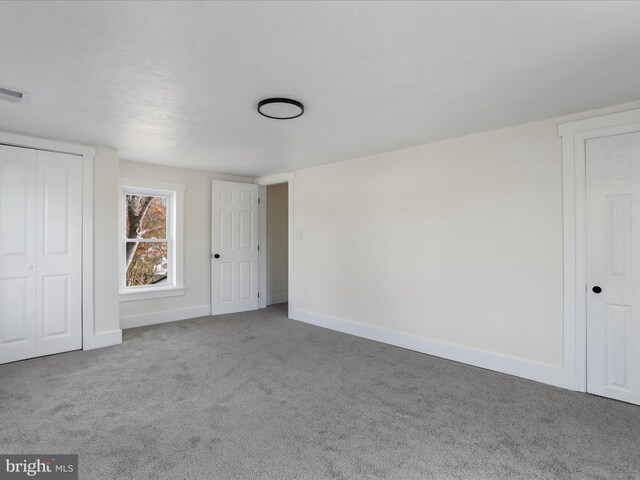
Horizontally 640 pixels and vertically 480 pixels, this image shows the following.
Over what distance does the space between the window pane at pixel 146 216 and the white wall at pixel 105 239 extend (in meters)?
0.90

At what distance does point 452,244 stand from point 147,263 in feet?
14.2

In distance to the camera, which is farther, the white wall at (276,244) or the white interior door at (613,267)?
the white wall at (276,244)

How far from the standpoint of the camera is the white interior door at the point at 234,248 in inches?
224

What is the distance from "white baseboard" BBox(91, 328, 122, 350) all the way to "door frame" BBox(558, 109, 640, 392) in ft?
15.5

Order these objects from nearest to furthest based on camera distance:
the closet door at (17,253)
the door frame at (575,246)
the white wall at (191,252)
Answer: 1. the door frame at (575,246)
2. the closet door at (17,253)
3. the white wall at (191,252)

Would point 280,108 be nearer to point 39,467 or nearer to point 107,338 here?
point 39,467

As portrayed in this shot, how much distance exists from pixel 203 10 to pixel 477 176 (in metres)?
2.91

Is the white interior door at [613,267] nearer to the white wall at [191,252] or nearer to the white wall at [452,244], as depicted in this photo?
the white wall at [452,244]

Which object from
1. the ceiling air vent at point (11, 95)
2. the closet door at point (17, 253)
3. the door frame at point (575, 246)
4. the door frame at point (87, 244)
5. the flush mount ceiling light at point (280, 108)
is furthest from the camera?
the door frame at point (87, 244)

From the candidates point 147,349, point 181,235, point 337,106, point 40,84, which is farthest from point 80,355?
point 337,106

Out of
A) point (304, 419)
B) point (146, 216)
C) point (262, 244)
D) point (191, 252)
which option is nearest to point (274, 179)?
point (262, 244)

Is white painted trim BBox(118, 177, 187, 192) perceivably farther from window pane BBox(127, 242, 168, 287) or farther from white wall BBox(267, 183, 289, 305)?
white wall BBox(267, 183, 289, 305)

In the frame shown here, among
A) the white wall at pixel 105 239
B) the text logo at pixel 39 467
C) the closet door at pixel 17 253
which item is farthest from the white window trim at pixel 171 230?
the text logo at pixel 39 467

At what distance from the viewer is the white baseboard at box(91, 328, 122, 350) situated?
4074mm
